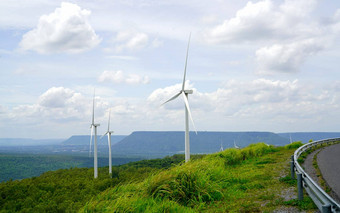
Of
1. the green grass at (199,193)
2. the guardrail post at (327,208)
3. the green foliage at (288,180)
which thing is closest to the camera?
the guardrail post at (327,208)

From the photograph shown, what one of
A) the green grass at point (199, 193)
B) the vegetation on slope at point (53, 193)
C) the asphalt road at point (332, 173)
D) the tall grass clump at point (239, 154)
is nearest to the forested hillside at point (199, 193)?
the green grass at point (199, 193)

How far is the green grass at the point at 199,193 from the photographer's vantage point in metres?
9.98

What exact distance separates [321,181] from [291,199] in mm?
2991

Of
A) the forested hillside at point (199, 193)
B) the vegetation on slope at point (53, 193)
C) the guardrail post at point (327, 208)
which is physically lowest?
the vegetation on slope at point (53, 193)

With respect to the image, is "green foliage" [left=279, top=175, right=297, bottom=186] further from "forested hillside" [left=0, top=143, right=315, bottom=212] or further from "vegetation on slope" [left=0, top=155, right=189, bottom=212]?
"vegetation on slope" [left=0, top=155, right=189, bottom=212]

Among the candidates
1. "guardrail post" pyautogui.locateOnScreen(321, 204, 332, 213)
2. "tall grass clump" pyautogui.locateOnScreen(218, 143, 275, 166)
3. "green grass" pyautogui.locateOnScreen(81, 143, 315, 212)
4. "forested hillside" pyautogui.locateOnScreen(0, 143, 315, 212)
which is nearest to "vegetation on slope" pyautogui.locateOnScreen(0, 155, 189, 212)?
"forested hillside" pyautogui.locateOnScreen(0, 143, 315, 212)

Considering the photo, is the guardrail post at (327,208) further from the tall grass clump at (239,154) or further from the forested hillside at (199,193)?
the tall grass clump at (239,154)

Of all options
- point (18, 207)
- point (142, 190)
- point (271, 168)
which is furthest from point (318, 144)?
point (18, 207)

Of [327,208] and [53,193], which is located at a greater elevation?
[327,208]

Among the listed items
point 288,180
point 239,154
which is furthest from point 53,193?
point 288,180

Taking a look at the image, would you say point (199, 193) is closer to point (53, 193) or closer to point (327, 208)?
point (327, 208)

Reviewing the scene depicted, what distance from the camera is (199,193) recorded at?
39.6 feet

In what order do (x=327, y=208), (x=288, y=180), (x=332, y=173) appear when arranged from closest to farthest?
(x=327, y=208), (x=288, y=180), (x=332, y=173)

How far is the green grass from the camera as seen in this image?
32.8 ft
